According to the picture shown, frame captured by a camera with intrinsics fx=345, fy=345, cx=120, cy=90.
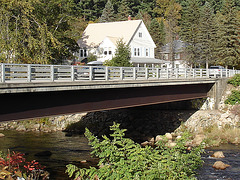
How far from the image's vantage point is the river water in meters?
21.2

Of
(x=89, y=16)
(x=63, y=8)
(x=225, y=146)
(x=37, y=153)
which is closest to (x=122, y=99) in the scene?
(x=37, y=153)

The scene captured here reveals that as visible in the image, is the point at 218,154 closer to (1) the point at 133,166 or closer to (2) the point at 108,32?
(1) the point at 133,166

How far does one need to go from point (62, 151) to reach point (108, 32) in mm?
39095

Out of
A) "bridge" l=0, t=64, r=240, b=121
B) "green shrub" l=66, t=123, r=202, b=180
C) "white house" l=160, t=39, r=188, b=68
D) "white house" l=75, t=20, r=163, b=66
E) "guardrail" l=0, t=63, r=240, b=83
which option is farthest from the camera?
"white house" l=160, t=39, r=188, b=68

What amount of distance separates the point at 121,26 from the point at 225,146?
37.9 metres

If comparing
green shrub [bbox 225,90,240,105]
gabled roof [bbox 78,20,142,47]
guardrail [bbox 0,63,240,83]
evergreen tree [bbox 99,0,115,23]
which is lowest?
green shrub [bbox 225,90,240,105]

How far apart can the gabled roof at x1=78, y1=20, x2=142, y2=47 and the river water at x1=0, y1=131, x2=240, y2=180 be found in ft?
92.8

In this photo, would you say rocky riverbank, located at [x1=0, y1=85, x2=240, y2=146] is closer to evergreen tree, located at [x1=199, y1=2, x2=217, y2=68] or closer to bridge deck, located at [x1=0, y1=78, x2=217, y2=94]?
bridge deck, located at [x1=0, y1=78, x2=217, y2=94]

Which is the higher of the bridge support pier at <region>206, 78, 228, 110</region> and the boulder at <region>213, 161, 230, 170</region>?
the bridge support pier at <region>206, 78, 228, 110</region>

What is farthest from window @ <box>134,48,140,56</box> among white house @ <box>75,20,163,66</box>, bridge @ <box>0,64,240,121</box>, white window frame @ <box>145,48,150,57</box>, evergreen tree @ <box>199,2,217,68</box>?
bridge @ <box>0,64,240,121</box>

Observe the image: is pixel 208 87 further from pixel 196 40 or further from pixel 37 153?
pixel 196 40

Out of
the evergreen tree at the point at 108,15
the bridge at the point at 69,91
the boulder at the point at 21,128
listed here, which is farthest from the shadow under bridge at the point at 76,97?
the evergreen tree at the point at 108,15

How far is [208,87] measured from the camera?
122 feet

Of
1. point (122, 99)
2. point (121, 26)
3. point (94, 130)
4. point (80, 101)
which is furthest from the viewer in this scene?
point (121, 26)
